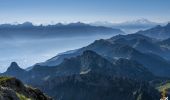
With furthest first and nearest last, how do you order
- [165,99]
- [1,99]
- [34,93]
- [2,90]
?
[34,93]
[2,90]
[1,99]
[165,99]

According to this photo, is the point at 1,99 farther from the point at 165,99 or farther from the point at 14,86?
the point at 14,86

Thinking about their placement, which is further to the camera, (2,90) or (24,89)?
(24,89)

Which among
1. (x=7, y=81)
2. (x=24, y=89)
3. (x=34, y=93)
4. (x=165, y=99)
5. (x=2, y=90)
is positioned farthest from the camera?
(x=34, y=93)

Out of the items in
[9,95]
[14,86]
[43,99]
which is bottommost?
[43,99]

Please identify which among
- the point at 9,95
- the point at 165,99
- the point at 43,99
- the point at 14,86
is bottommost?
the point at 43,99

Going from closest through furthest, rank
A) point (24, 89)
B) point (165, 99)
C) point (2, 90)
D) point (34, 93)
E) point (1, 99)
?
point (165, 99), point (1, 99), point (2, 90), point (24, 89), point (34, 93)

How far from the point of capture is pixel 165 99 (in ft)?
97.0

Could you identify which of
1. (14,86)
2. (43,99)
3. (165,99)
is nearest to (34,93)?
(43,99)

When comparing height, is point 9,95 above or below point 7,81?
above

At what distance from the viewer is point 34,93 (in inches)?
3994

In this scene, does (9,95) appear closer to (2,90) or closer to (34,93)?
(2,90)

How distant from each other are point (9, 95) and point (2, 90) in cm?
145

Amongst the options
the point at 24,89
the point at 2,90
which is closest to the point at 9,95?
the point at 2,90

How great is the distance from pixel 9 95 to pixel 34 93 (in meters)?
46.9
